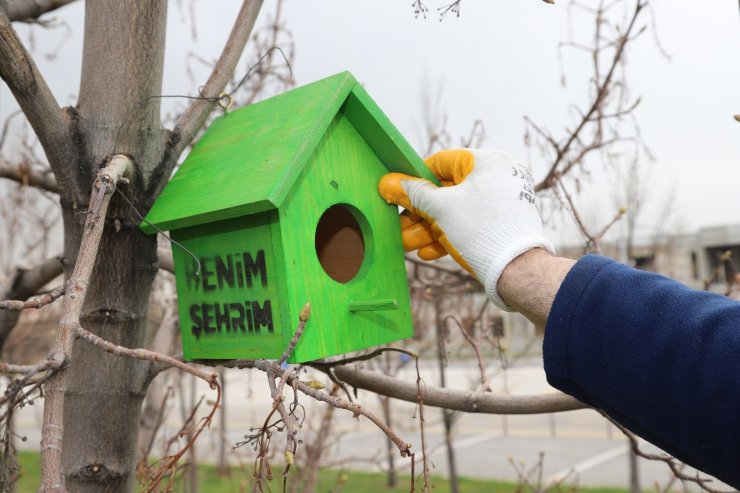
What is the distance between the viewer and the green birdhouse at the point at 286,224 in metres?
1.57

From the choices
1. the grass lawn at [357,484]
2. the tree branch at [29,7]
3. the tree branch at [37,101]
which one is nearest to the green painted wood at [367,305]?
the tree branch at [37,101]

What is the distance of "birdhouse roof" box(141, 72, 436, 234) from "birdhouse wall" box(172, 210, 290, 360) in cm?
10

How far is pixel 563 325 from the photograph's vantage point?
50.3 inches

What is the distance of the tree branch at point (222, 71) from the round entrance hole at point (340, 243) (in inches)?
18.5

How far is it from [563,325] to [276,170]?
2.41ft

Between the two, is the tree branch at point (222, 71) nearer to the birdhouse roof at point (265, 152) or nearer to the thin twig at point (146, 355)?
the birdhouse roof at point (265, 152)

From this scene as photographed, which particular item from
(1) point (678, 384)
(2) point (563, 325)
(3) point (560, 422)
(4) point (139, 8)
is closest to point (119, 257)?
(4) point (139, 8)

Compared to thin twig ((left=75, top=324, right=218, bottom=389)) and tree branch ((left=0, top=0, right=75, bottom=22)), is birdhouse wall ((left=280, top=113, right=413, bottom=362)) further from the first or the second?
tree branch ((left=0, top=0, right=75, bottom=22))

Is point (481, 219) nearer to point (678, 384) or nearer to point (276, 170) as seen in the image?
point (276, 170)

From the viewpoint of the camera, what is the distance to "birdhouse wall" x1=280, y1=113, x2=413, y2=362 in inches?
63.0

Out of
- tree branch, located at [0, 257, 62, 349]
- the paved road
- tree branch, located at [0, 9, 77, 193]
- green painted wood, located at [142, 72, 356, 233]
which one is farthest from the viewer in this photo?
the paved road

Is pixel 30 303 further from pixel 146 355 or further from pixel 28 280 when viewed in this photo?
pixel 28 280

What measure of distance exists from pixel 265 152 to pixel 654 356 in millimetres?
1016

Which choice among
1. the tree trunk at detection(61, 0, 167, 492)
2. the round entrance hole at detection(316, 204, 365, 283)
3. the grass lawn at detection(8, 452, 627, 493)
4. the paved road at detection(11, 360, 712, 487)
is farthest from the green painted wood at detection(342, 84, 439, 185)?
the grass lawn at detection(8, 452, 627, 493)
